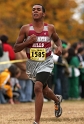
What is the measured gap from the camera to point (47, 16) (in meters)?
38.7

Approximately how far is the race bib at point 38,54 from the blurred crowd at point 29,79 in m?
6.69

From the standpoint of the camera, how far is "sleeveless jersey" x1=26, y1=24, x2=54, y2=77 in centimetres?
937

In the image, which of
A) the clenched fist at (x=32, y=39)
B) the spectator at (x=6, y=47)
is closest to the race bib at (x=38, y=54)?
the clenched fist at (x=32, y=39)

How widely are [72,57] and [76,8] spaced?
20216mm

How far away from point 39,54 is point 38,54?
3cm

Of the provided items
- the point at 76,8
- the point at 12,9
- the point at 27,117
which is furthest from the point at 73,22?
the point at 27,117

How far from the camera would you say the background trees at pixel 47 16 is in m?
34.0

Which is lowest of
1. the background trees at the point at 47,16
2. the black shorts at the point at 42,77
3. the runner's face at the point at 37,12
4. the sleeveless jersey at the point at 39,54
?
the background trees at the point at 47,16

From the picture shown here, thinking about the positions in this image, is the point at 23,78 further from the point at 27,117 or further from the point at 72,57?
the point at 27,117

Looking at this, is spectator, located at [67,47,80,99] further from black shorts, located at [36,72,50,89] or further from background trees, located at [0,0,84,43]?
background trees, located at [0,0,84,43]

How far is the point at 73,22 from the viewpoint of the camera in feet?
133

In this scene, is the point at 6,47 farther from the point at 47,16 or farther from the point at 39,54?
the point at 47,16

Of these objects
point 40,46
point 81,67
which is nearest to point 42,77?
point 40,46

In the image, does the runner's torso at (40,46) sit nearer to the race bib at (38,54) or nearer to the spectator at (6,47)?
the race bib at (38,54)
